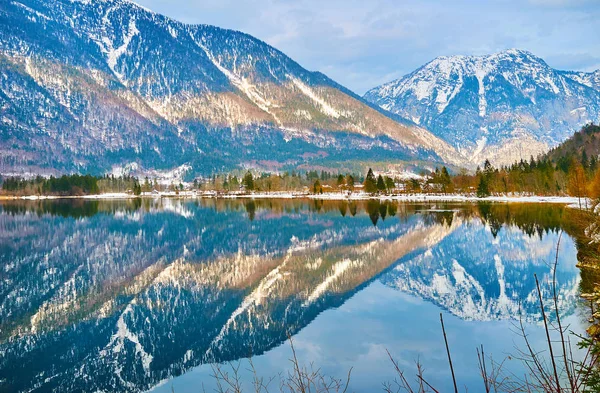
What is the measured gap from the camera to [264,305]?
25.4 metres

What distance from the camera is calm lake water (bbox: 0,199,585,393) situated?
16878 millimetres

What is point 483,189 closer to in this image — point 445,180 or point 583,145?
point 445,180

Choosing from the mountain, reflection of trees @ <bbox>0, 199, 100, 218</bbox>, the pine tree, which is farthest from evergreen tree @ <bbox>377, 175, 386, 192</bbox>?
reflection of trees @ <bbox>0, 199, 100, 218</bbox>

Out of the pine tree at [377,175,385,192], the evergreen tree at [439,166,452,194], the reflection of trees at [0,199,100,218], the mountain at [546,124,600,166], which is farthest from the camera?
the mountain at [546,124,600,166]

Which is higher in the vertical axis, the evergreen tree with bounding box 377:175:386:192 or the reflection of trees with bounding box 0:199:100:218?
the evergreen tree with bounding box 377:175:386:192

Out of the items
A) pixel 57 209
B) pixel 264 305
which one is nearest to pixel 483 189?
pixel 57 209

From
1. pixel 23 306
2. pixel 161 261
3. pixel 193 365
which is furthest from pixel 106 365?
pixel 161 261

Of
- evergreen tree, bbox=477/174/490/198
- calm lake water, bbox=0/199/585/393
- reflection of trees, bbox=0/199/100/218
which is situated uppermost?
evergreen tree, bbox=477/174/490/198

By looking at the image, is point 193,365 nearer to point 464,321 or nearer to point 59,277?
point 464,321

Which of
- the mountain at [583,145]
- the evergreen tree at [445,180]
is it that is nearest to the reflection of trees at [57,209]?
the evergreen tree at [445,180]

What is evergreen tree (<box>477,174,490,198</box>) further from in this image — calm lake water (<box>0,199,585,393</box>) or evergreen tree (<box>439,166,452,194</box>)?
calm lake water (<box>0,199,585,393</box>)

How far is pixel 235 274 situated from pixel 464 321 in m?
15.9

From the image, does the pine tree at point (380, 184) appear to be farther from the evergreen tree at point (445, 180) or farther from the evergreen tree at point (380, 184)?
the evergreen tree at point (445, 180)

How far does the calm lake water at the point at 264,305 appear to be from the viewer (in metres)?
16.9
